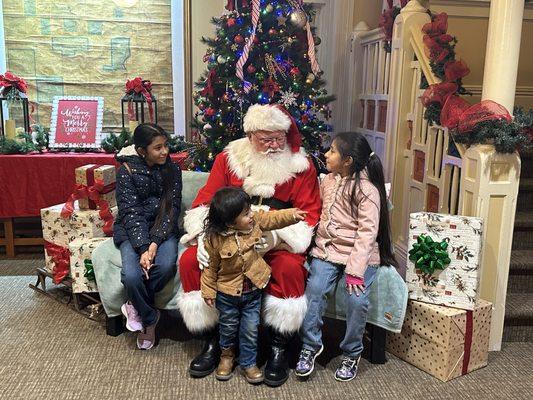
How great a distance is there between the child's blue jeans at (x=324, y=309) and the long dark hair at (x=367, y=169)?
15 centimetres

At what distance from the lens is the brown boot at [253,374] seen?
2419 mm

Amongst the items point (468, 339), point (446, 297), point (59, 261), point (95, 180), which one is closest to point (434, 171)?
point (446, 297)

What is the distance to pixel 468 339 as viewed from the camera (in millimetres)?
2492

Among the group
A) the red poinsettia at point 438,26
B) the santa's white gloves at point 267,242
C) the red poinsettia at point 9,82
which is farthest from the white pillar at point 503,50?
the red poinsettia at point 9,82

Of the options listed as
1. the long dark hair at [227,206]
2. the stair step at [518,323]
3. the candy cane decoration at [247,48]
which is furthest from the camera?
the candy cane decoration at [247,48]

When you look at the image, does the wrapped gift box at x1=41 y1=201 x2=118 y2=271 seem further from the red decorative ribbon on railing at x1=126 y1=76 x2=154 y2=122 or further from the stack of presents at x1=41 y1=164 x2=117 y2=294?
the red decorative ribbon on railing at x1=126 y1=76 x2=154 y2=122

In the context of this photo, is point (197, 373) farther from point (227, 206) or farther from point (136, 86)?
point (136, 86)

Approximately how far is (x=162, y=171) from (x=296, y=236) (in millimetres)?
813

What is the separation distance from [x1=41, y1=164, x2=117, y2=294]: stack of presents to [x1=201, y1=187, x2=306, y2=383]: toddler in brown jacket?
3.08 ft

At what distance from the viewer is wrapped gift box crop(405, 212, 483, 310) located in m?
2.46

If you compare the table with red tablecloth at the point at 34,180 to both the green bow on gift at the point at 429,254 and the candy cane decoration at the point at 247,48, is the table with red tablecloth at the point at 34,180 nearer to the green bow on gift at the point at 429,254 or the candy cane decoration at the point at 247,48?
the candy cane decoration at the point at 247,48

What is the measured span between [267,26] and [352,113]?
4.83ft

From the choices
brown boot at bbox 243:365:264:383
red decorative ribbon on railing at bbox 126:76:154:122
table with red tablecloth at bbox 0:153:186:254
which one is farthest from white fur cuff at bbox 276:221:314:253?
red decorative ribbon on railing at bbox 126:76:154:122

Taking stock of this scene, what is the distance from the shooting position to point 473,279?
97.0 inches
